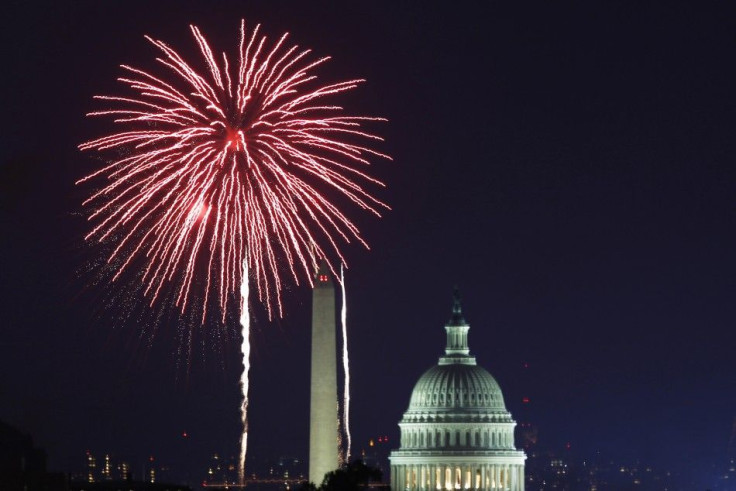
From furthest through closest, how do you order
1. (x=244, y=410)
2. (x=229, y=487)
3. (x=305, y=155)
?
(x=229, y=487) → (x=244, y=410) → (x=305, y=155)

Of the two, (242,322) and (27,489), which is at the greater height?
(242,322)

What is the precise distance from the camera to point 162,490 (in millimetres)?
176125

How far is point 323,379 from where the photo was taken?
151m

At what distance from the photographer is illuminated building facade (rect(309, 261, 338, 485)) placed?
149 metres

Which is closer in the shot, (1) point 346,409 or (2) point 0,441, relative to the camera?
→ (2) point 0,441

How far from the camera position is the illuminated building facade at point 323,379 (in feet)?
490

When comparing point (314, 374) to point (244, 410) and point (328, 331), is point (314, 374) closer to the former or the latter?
point (328, 331)

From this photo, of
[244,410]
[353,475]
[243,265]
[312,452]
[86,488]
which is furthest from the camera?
[86,488]

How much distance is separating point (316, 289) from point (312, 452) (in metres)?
11.4

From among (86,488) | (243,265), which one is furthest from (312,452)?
(243,265)

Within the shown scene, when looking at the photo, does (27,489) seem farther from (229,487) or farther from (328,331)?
(229,487)

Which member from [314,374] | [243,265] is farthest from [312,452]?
[243,265]

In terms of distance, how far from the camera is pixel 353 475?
14512cm

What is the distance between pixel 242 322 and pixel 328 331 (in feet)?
86.9
